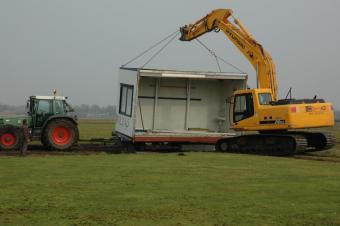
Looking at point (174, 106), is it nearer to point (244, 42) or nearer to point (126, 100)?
point (126, 100)

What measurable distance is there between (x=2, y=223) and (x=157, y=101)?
57.6 feet

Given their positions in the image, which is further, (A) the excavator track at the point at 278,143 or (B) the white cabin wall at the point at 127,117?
(B) the white cabin wall at the point at 127,117

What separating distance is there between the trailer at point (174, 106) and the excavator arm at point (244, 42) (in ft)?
Answer: 2.85

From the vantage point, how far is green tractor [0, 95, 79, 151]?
23.1 metres

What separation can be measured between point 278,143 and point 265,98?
1.99 meters

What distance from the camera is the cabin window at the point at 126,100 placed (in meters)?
24.2

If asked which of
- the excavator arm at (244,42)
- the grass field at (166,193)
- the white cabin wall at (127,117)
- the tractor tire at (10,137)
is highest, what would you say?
the excavator arm at (244,42)

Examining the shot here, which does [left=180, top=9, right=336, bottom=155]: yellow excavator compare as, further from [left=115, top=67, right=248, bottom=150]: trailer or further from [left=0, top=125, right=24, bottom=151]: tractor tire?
[left=0, top=125, right=24, bottom=151]: tractor tire

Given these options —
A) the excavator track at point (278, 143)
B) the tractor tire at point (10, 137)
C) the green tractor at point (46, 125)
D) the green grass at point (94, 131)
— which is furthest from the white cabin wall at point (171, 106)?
the green grass at point (94, 131)

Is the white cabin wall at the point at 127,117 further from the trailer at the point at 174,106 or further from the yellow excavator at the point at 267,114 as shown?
the yellow excavator at the point at 267,114

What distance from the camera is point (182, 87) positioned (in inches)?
1038

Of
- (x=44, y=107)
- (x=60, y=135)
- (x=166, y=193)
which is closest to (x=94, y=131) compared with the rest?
(x=44, y=107)

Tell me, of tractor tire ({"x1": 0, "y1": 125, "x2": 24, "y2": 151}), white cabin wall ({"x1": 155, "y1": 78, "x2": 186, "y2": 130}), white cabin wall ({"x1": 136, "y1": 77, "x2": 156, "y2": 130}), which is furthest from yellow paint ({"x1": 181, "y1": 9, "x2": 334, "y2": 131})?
tractor tire ({"x1": 0, "y1": 125, "x2": 24, "y2": 151})

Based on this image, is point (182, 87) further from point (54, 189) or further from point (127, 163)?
point (54, 189)
